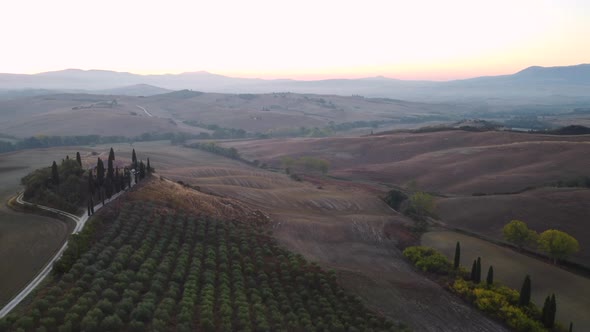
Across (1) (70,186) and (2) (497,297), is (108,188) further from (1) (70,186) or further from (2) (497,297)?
(2) (497,297)

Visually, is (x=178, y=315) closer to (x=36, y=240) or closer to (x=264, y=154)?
(x=36, y=240)

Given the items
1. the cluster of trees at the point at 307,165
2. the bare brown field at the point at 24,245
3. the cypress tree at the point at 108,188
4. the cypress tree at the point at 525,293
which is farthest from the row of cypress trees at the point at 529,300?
the cluster of trees at the point at 307,165

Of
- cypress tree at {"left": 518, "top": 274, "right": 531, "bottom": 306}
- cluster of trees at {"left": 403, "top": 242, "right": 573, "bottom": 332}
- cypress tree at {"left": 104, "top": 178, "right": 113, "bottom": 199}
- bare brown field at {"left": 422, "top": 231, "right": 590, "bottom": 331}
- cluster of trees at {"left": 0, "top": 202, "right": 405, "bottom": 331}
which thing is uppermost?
cypress tree at {"left": 104, "top": 178, "right": 113, "bottom": 199}

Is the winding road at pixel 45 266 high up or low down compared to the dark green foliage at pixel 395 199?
up

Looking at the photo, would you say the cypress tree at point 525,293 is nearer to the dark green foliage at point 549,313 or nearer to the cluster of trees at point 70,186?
the dark green foliage at point 549,313

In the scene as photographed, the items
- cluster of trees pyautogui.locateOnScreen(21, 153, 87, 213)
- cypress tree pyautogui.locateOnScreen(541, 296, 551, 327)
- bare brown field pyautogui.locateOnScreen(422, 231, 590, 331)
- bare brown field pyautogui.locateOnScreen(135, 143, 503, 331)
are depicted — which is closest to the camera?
cypress tree pyautogui.locateOnScreen(541, 296, 551, 327)

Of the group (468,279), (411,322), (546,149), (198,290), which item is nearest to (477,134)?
(546,149)

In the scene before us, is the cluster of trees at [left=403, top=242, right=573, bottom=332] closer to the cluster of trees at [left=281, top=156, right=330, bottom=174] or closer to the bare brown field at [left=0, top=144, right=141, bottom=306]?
the bare brown field at [left=0, top=144, right=141, bottom=306]

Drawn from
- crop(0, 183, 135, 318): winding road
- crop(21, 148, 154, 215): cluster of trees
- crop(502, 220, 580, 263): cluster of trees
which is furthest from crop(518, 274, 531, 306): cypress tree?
crop(21, 148, 154, 215): cluster of trees
